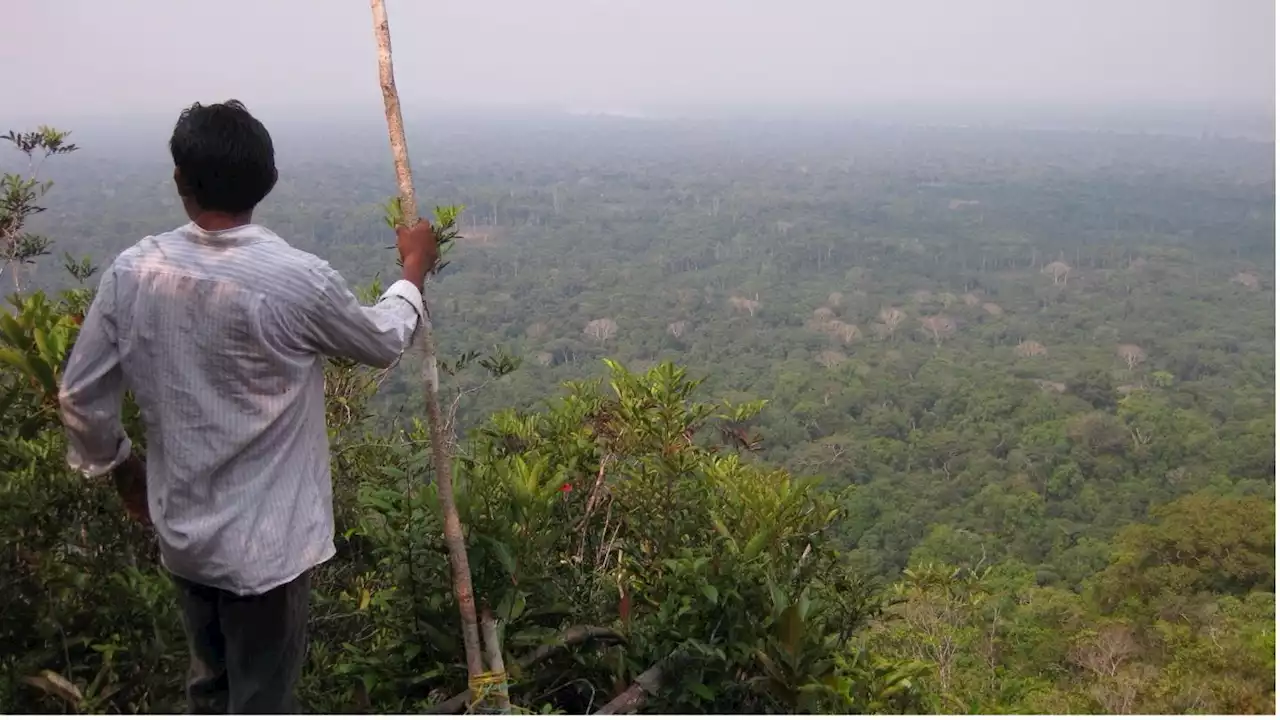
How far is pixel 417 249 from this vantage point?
1.13 m

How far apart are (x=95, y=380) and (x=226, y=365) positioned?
15 centimetres

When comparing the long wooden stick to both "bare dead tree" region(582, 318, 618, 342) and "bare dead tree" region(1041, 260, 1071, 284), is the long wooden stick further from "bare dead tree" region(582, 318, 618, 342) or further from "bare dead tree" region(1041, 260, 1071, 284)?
"bare dead tree" region(1041, 260, 1071, 284)

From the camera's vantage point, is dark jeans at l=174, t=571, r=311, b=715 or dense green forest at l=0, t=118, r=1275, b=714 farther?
dense green forest at l=0, t=118, r=1275, b=714

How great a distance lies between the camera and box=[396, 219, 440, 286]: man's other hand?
3.67ft

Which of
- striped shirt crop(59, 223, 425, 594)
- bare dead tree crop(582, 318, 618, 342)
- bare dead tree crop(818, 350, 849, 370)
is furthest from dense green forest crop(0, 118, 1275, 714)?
bare dead tree crop(818, 350, 849, 370)

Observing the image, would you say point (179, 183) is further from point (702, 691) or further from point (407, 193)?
point (702, 691)

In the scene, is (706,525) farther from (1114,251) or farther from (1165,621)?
(1114,251)

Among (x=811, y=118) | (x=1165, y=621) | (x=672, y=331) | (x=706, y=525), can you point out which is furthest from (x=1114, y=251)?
(x=811, y=118)

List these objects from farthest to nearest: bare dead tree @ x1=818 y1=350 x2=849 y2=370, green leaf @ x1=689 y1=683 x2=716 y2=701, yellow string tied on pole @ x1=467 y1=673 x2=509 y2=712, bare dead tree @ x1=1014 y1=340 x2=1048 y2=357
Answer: bare dead tree @ x1=1014 y1=340 x2=1048 y2=357 < bare dead tree @ x1=818 y1=350 x2=849 y2=370 < green leaf @ x1=689 y1=683 x2=716 y2=701 < yellow string tied on pole @ x1=467 y1=673 x2=509 y2=712

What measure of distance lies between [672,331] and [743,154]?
66.0 m

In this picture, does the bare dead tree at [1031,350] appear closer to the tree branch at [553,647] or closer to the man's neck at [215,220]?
the tree branch at [553,647]

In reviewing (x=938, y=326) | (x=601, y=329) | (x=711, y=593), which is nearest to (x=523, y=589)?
(x=711, y=593)

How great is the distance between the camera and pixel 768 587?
147 centimetres

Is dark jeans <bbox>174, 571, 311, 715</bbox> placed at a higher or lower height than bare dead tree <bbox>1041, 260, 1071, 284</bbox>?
higher
